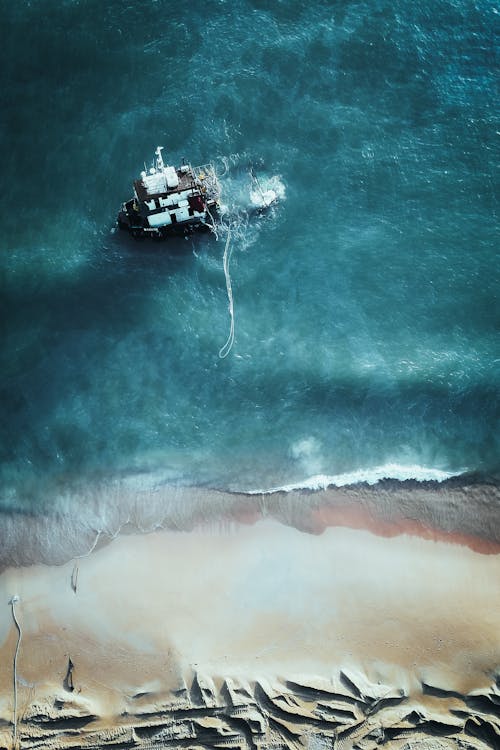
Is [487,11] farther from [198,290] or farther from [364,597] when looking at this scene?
[364,597]

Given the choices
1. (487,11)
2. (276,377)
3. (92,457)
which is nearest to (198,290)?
(276,377)

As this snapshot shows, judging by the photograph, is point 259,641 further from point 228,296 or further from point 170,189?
point 170,189

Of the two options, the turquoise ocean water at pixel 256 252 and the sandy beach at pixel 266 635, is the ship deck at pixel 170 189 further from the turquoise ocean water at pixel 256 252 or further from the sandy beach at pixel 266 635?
the sandy beach at pixel 266 635

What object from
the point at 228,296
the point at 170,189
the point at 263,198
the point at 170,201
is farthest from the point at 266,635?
the point at 263,198

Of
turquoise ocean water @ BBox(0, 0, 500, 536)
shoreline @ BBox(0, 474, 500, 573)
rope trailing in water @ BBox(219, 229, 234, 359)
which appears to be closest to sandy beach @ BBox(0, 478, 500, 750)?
shoreline @ BBox(0, 474, 500, 573)

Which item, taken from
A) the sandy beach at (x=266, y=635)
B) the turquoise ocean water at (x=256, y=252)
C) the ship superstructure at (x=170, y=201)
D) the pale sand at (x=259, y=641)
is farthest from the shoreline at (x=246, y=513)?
the ship superstructure at (x=170, y=201)

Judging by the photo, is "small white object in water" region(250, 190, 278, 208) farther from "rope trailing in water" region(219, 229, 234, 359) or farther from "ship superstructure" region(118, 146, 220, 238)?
"rope trailing in water" region(219, 229, 234, 359)
